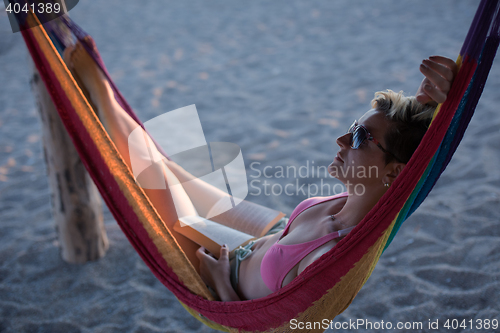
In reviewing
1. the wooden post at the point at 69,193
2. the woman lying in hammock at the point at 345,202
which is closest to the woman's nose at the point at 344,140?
the woman lying in hammock at the point at 345,202

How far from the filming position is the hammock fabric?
2.78 ft

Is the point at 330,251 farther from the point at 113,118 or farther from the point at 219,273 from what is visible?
the point at 113,118

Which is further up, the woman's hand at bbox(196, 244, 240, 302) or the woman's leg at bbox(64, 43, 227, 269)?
the woman's leg at bbox(64, 43, 227, 269)

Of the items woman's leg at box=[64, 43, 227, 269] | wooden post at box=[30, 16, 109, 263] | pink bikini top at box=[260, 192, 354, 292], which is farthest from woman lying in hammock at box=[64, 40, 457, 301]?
wooden post at box=[30, 16, 109, 263]

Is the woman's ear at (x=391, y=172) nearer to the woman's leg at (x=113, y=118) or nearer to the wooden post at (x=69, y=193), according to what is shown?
the woman's leg at (x=113, y=118)

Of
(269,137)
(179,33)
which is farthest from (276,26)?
(269,137)

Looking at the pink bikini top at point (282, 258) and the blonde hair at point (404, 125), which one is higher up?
the blonde hair at point (404, 125)

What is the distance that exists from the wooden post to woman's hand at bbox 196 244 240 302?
723mm

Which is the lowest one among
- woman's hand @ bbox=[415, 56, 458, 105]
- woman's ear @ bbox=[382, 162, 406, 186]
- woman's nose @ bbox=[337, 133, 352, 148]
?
woman's ear @ bbox=[382, 162, 406, 186]

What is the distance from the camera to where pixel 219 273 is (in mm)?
1229

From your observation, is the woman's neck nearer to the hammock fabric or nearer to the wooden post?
the hammock fabric

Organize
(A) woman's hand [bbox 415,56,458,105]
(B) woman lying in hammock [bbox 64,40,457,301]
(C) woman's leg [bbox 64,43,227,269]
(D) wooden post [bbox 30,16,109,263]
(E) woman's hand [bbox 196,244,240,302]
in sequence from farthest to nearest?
1. (D) wooden post [bbox 30,16,109,263]
2. (C) woman's leg [bbox 64,43,227,269]
3. (E) woman's hand [bbox 196,244,240,302]
4. (B) woman lying in hammock [bbox 64,40,457,301]
5. (A) woman's hand [bbox 415,56,458,105]

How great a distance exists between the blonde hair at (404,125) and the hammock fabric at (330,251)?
0.06 metres

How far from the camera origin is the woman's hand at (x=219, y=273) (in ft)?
3.92
